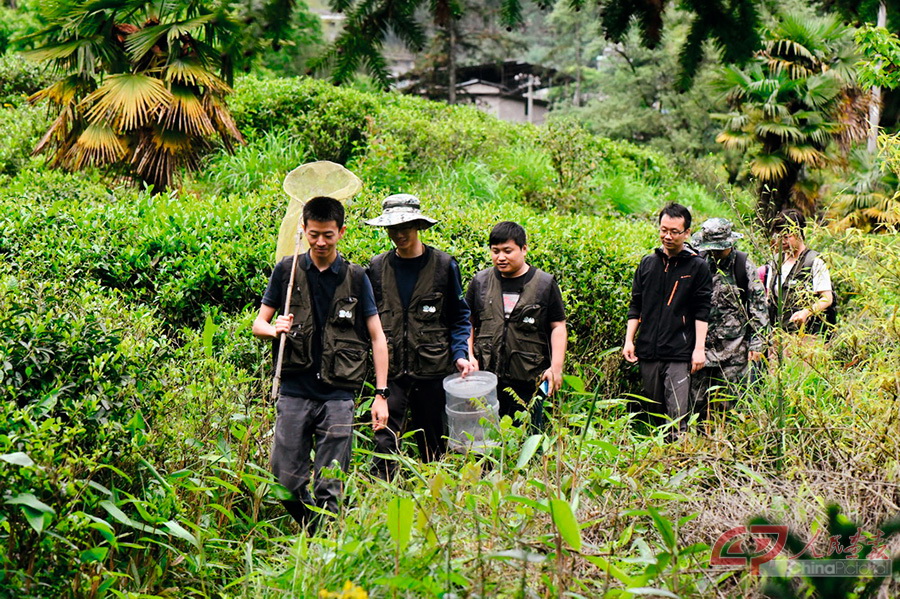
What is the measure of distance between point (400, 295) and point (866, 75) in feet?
16.9

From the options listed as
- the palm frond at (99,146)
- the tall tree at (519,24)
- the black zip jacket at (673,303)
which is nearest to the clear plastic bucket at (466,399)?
the black zip jacket at (673,303)

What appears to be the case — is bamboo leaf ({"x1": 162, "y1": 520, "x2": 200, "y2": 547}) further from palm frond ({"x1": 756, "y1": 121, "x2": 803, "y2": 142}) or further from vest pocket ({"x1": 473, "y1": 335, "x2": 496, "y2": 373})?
palm frond ({"x1": 756, "y1": 121, "x2": 803, "y2": 142})

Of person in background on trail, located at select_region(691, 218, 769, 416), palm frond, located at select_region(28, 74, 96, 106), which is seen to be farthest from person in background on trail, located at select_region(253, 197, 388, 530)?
palm frond, located at select_region(28, 74, 96, 106)

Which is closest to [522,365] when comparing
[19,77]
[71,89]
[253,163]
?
[71,89]

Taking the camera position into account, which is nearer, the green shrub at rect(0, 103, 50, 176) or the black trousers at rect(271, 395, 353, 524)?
the black trousers at rect(271, 395, 353, 524)

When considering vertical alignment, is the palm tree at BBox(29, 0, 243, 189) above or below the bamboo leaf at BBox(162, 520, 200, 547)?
above

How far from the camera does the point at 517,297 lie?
545 cm

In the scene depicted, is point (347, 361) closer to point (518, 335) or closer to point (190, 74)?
point (518, 335)

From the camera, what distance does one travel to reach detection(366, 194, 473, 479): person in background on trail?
5105 mm

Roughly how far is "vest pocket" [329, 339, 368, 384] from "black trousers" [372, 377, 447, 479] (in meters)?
0.64

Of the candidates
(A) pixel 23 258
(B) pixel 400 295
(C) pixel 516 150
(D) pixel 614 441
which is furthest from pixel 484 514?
(C) pixel 516 150

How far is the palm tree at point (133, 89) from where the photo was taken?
718cm

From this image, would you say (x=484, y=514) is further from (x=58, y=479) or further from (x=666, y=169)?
(x=666, y=169)

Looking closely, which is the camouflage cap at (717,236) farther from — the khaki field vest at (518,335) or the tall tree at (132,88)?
the tall tree at (132,88)
